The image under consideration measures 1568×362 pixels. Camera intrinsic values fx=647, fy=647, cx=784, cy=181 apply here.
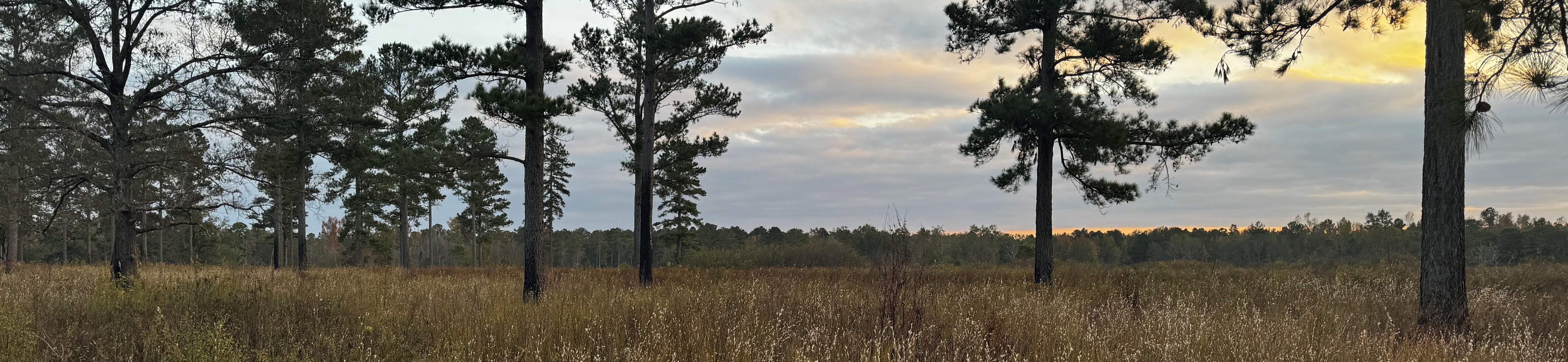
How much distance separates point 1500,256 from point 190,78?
4424 centimetres

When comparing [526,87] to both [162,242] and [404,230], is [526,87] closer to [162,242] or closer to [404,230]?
[404,230]

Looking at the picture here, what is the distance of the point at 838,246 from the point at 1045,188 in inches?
851

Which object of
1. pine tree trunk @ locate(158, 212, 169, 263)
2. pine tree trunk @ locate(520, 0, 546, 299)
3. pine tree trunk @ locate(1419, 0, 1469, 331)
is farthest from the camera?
pine tree trunk @ locate(158, 212, 169, 263)

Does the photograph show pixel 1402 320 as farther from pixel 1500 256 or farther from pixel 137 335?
pixel 1500 256

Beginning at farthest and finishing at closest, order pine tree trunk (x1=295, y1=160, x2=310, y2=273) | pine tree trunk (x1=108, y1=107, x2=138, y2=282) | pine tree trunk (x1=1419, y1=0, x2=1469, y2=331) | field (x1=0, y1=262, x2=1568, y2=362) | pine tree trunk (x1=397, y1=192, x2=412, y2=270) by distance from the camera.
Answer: pine tree trunk (x1=397, y1=192, x2=412, y2=270) < pine tree trunk (x1=295, y1=160, x2=310, y2=273) < pine tree trunk (x1=108, y1=107, x2=138, y2=282) < pine tree trunk (x1=1419, y1=0, x2=1469, y2=331) < field (x1=0, y1=262, x2=1568, y2=362)

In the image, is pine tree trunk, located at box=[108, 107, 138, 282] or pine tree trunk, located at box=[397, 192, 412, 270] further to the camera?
pine tree trunk, located at box=[397, 192, 412, 270]

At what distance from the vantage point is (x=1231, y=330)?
253 inches

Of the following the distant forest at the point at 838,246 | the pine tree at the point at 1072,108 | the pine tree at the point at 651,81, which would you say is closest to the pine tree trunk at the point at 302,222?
the distant forest at the point at 838,246

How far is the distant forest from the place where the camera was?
24906mm

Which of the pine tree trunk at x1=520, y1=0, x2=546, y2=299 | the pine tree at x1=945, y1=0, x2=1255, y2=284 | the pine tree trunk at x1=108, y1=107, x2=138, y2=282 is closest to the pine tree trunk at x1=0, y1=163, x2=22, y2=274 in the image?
the pine tree trunk at x1=108, y1=107, x2=138, y2=282

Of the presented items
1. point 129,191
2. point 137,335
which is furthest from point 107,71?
point 137,335

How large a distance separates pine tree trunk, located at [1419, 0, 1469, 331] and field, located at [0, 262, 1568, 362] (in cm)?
37

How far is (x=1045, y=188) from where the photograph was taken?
13.4 meters

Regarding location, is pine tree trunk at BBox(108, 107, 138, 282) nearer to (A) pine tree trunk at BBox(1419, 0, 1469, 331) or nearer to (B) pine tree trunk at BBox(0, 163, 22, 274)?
(B) pine tree trunk at BBox(0, 163, 22, 274)
